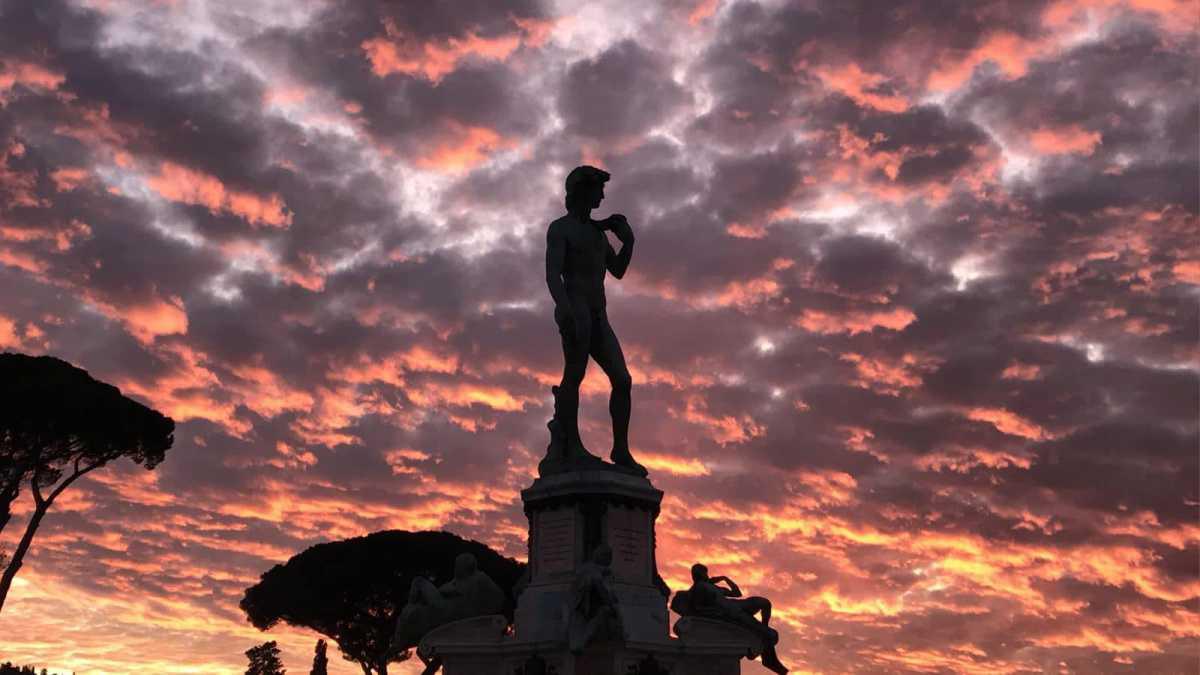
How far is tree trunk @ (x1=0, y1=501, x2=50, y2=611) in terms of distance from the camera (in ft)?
111

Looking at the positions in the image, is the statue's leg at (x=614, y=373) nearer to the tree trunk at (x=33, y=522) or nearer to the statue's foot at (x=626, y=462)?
the statue's foot at (x=626, y=462)

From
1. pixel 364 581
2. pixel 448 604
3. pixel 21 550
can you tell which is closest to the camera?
pixel 448 604

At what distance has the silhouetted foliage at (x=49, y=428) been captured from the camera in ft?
113

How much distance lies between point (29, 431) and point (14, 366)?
2.18 m

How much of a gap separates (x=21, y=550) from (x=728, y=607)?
27282 mm

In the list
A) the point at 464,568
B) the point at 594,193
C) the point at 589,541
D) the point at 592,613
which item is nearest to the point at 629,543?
the point at 589,541

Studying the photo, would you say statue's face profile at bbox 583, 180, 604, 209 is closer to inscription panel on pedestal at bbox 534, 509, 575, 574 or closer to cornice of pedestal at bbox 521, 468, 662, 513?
cornice of pedestal at bbox 521, 468, 662, 513

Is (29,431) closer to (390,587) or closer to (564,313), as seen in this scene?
(390,587)

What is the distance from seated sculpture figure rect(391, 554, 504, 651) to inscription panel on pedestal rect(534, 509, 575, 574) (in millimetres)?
881

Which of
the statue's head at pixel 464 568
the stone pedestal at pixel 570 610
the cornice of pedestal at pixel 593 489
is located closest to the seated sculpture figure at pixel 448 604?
the statue's head at pixel 464 568

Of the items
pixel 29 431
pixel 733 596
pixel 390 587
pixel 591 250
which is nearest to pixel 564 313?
pixel 591 250

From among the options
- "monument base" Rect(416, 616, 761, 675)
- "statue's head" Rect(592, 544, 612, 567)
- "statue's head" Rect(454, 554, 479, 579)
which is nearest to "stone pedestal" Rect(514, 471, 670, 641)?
"monument base" Rect(416, 616, 761, 675)

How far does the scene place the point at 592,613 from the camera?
1484 centimetres

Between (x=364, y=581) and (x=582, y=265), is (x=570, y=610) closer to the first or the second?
(x=582, y=265)
